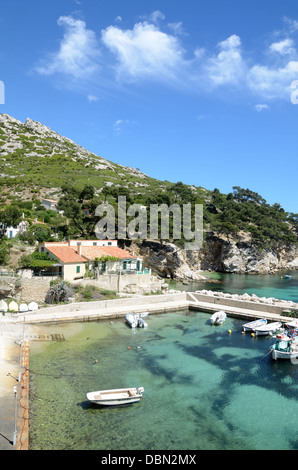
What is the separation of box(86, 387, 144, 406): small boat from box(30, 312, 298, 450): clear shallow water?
349mm

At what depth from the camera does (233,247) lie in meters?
78.6

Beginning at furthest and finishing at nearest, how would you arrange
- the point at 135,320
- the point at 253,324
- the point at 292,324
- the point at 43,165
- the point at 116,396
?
the point at 43,165
the point at 135,320
the point at 253,324
the point at 292,324
the point at 116,396

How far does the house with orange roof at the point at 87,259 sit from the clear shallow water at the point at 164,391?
29.6 feet

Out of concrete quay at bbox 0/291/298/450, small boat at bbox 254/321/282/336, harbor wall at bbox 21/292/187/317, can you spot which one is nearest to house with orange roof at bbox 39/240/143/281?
harbor wall at bbox 21/292/187/317

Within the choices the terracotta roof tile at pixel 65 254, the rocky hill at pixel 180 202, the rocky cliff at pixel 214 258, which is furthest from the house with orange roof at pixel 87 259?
the rocky hill at pixel 180 202

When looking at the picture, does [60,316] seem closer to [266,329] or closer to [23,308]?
[23,308]

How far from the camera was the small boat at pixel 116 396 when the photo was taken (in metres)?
16.0

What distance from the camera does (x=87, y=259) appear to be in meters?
39.0

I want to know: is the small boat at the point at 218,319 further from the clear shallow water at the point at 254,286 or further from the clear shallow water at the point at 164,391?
the clear shallow water at the point at 254,286

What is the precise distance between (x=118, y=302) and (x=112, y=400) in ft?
60.3

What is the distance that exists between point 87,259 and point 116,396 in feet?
78.6

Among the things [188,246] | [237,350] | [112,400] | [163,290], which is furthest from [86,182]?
[112,400]

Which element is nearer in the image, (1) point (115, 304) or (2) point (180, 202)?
(1) point (115, 304)

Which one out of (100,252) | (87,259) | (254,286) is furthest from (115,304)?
(254,286)
